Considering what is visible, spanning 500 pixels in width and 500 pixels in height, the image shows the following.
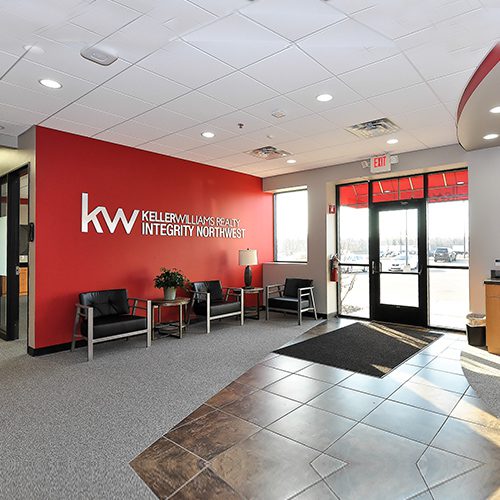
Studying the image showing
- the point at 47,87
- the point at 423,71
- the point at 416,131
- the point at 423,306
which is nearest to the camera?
the point at 423,71

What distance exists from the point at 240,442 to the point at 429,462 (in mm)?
1288

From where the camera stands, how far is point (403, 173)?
6.89 m

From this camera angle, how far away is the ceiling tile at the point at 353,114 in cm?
452

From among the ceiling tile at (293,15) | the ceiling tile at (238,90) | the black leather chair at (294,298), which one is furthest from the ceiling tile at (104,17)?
the black leather chair at (294,298)

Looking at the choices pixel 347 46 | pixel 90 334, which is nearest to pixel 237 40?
pixel 347 46

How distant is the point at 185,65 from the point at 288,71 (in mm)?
969

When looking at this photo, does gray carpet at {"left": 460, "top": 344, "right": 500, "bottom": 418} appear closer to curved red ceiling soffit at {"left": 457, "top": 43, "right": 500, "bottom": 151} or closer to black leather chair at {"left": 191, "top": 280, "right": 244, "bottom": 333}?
curved red ceiling soffit at {"left": 457, "top": 43, "right": 500, "bottom": 151}

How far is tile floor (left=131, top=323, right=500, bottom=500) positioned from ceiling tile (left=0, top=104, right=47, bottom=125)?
4027mm

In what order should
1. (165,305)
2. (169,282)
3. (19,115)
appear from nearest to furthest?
(19,115) < (165,305) < (169,282)

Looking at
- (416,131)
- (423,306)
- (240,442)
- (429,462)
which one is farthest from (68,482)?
(423,306)

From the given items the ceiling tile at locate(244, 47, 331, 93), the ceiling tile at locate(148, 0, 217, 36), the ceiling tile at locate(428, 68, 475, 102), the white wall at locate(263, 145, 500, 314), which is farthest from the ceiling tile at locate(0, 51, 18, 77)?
the white wall at locate(263, 145, 500, 314)

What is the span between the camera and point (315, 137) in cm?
576

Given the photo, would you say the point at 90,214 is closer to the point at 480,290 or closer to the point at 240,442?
the point at 240,442

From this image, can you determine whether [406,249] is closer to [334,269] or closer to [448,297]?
[448,297]
